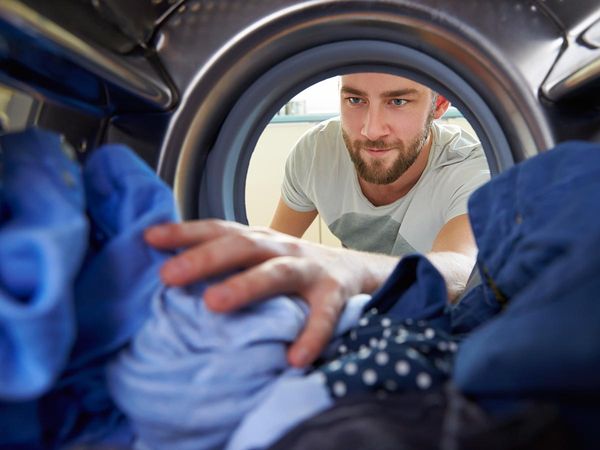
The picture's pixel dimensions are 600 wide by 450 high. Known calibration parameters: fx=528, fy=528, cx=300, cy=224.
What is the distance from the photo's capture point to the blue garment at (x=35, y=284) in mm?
292

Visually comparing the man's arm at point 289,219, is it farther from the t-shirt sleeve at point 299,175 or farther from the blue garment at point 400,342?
the blue garment at point 400,342

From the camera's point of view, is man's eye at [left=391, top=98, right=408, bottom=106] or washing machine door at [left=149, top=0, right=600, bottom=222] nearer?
washing machine door at [left=149, top=0, right=600, bottom=222]

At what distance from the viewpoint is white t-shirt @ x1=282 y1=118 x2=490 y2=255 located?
1484 mm

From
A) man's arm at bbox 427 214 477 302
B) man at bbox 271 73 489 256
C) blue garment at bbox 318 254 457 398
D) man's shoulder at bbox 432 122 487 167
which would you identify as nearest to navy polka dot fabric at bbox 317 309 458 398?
blue garment at bbox 318 254 457 398

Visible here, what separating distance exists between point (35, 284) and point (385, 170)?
130 centimetres

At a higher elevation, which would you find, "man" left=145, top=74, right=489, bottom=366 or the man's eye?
the man's eye

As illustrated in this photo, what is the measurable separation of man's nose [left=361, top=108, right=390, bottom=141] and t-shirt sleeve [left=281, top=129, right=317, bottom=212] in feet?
0.91

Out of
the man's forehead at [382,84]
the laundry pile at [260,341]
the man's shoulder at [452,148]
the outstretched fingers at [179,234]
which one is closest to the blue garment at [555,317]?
the laundry pile at [260,341]

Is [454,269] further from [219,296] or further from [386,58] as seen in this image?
[219,296]

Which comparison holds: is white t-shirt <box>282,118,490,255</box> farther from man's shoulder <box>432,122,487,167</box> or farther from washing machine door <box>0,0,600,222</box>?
washing machine door <box>0,0,600,222</box>

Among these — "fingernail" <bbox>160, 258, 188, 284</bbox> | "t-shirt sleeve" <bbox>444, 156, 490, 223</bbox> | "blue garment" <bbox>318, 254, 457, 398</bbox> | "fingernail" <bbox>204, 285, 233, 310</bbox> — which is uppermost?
"t-shirt sleeve" <bbox>444, 156, 490, 223</bbox>

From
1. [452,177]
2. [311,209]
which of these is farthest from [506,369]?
[311,209]

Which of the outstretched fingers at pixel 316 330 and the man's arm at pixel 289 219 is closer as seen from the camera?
the outstretched fingers at pixel 316 330

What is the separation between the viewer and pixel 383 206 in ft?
5.25
